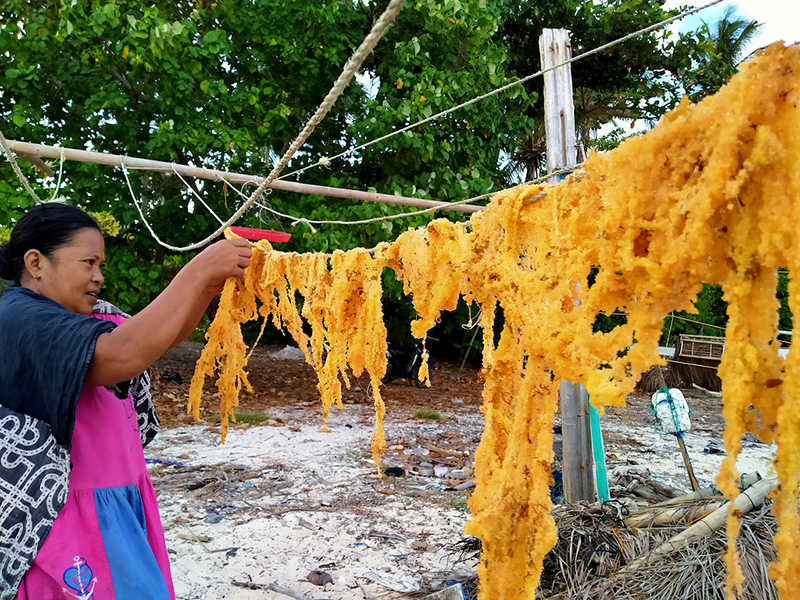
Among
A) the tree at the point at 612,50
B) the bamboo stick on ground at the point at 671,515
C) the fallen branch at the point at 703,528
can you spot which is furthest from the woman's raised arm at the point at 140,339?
the tree at the point at 612,50

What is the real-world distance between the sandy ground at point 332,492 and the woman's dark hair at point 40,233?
252cm

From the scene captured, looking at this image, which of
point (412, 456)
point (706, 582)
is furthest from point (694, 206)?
point (412, 456)

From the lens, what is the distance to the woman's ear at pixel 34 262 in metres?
1.67

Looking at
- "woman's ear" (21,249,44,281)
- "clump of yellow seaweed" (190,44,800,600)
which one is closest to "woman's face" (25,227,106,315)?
"woman's ear" (21,249,44,281)

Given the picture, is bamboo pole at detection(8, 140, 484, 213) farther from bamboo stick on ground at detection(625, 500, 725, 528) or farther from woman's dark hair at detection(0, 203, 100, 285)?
bamboo stick on ground at detection(625, 500, 725, 528)

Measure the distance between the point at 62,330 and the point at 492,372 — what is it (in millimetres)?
1262

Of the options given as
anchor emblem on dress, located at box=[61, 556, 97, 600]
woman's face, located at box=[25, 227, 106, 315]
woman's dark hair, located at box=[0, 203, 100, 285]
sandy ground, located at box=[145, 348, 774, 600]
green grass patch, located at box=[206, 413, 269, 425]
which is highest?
woman's dark hair, located at box=[0, 203, 100, 285]

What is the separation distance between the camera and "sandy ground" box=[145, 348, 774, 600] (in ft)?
11.8

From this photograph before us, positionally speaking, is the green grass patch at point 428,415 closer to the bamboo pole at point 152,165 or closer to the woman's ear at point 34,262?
the bamboo pole at point 152,165

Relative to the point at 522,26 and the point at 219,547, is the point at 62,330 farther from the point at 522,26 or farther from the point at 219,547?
the point at 522,26

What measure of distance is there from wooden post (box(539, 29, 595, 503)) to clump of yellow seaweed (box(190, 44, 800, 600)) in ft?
7.61

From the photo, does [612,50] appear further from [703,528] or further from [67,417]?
[67,417]

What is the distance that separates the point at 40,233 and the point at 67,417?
1.95 feet

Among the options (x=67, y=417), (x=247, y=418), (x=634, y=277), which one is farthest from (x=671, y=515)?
(x=247, y=418)
